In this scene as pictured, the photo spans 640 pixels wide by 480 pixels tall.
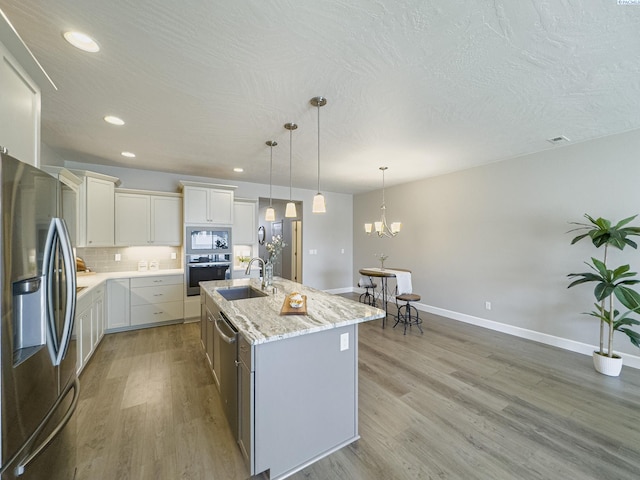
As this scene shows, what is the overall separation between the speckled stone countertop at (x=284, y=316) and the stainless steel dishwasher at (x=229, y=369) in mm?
110

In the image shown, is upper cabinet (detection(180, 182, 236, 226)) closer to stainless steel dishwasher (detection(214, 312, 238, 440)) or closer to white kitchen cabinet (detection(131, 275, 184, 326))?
white kitchen cabinet (detection(131, 275, 184, 326))

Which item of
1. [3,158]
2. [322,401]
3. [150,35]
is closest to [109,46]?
[150,35]

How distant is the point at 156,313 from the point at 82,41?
3.71 metres

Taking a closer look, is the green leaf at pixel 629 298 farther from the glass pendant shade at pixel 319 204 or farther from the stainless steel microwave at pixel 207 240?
the stainless steel microwave at pixel 207 240

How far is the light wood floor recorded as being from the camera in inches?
64.7

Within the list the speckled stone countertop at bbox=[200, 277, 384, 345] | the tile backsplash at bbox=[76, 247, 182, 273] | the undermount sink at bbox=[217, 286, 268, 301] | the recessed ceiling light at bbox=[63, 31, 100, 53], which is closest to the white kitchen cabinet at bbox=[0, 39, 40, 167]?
the recessed ceiling light at bbox=[63, 31, 100, 53]

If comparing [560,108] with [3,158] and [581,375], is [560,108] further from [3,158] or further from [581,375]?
[3,158]

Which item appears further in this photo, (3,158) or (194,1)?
(194,1)

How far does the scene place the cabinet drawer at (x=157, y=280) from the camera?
3969mm

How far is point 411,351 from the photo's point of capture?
333 cm

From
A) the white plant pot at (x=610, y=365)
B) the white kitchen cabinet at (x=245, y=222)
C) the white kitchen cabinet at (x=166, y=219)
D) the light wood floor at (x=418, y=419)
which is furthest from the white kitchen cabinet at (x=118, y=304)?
the white plant pot at (x=610, y=365)

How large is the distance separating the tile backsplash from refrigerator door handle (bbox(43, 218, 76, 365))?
350 cm

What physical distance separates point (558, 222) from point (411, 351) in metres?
2.62

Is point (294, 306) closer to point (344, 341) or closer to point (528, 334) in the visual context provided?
point (344, 341)
